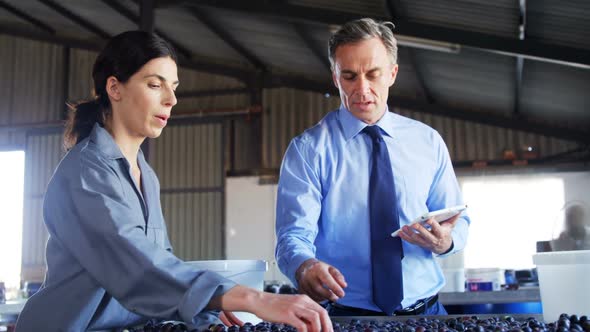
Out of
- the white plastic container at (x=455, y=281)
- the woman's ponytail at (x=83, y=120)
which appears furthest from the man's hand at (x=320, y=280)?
the white plastic container at (x=455, y=281)

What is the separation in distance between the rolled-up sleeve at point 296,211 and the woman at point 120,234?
343 millimetres

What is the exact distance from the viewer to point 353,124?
2.00 m

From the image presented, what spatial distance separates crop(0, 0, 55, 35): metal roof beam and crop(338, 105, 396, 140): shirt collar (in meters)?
11.2

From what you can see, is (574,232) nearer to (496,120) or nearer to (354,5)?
(354,5)

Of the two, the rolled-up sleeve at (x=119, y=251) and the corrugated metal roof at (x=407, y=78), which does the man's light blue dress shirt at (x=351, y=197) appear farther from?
the corrugated metal roof at (x=407, y=78)

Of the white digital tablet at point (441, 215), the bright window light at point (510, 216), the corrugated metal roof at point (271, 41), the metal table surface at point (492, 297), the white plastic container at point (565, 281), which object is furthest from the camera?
the bright window light at point (510, 216)

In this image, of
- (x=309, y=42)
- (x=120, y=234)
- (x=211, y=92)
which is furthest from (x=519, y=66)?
(x=120, y=234)

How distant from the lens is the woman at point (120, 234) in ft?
3.83

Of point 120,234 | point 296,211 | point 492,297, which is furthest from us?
point 492,297

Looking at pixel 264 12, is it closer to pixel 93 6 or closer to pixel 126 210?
pixel 93 6

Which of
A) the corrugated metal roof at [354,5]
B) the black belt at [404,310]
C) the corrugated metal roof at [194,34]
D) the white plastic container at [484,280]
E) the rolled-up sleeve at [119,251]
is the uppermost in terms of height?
the corrugated metal roof at [194,34]

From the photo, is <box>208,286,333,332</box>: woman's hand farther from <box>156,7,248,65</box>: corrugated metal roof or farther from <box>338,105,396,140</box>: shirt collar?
<box>156,7,248,65</box>: corrugated metal roof

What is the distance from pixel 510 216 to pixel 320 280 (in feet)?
29.6

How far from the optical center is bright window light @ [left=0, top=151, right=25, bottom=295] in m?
12.4
